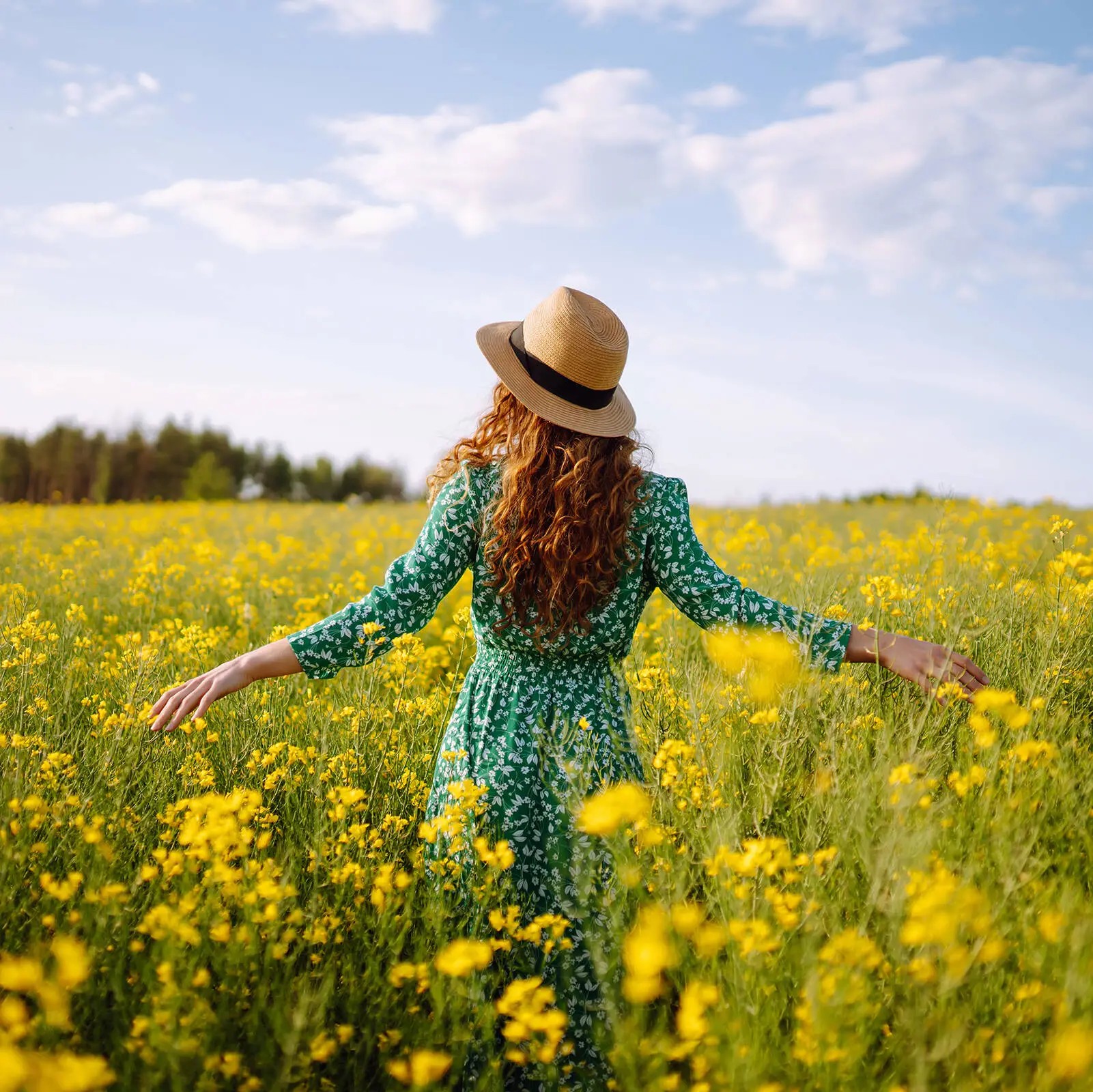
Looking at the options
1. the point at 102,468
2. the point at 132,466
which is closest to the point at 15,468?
the point at 102,468

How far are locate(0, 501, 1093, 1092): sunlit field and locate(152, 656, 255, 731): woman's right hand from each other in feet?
0.72

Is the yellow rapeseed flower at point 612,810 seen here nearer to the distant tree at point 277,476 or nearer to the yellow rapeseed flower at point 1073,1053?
the yellow rapeseed flower at point 1073,1053

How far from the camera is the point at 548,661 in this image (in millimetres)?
1973

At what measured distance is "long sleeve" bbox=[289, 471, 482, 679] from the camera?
1840 millimetres

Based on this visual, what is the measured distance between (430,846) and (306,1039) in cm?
54

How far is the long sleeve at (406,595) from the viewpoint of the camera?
1840mm

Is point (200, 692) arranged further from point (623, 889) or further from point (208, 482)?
point (208, 482)

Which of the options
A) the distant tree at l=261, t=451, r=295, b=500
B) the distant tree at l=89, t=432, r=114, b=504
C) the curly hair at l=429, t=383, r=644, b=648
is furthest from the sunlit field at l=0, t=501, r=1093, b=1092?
the distant tree at l=261, t=451, r=295, b=500

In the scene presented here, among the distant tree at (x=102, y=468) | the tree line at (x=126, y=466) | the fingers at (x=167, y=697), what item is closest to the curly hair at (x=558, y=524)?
the fingers at (x=167, y=697)

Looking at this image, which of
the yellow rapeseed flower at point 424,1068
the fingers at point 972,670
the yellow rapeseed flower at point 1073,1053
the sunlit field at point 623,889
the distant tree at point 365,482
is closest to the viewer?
the yellow rapeseed flower at point 1073,1053

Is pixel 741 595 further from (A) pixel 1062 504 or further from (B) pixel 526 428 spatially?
(A) pixel 1062 504

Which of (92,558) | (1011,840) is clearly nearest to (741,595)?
(1011,840)

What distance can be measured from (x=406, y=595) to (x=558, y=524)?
39 centimetres

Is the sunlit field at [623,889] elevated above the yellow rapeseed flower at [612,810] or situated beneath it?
situated beneath
